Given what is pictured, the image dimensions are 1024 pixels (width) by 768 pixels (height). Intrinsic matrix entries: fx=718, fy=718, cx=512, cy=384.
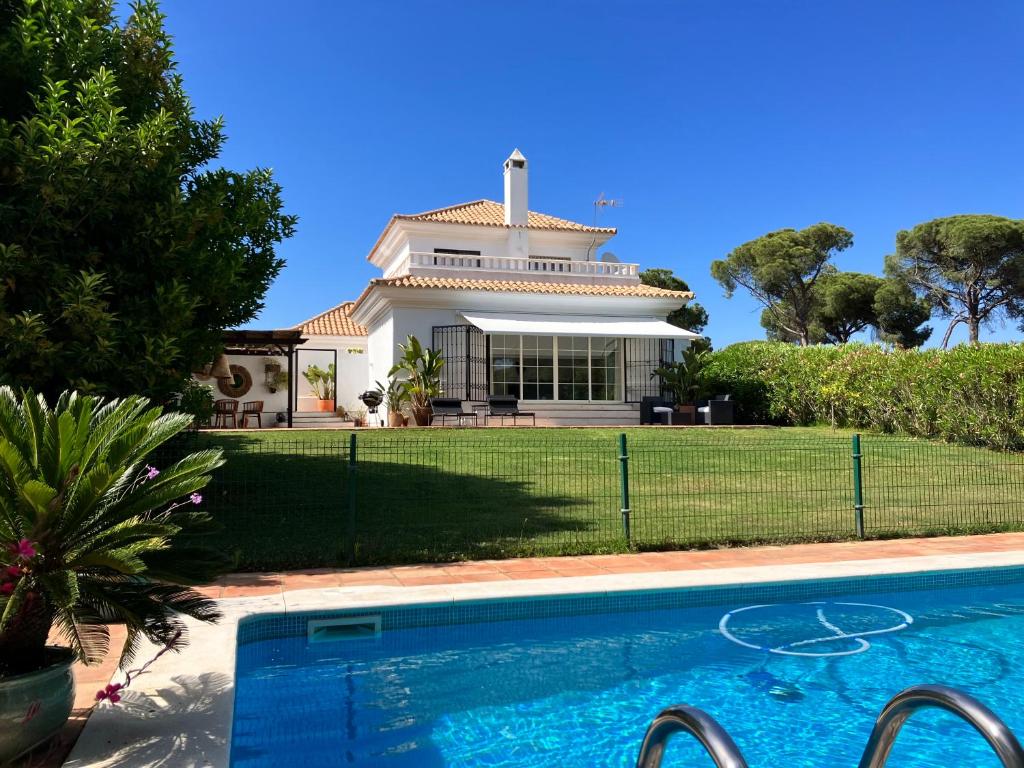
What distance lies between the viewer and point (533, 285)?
25.9 meters

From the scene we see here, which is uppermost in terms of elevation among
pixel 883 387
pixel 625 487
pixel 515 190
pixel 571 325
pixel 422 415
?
pixel 515 190

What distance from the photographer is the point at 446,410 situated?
847 inches

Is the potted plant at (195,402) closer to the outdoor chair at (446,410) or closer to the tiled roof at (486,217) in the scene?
the outdoor chair at (446,410)

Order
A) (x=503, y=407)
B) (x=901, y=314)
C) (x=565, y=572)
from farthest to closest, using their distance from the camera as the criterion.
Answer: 1. (x=901, y=314)
2. (x=503, y=407)
3. (x=565, y=572)

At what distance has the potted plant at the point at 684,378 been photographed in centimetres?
2447

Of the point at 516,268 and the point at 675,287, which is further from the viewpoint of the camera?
the point at 675,287

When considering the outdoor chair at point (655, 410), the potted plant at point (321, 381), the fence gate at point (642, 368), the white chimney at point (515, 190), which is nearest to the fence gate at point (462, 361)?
the outdoor chair at point (655, 410)

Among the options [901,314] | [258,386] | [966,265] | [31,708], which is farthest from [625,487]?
[901,314]

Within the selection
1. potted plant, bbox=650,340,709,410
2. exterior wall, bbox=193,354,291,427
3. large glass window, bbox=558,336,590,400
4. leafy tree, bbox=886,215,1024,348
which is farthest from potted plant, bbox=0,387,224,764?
leafy tree, bbox=886,215,1024,348

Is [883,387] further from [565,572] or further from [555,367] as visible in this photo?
[565,572]

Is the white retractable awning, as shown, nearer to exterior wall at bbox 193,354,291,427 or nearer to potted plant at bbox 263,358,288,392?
potted plant at bbox 263,358,288,392

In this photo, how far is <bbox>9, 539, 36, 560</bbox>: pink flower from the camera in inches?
129

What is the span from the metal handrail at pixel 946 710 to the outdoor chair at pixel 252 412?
23535 millimetres

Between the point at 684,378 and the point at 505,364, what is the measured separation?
6136 millimetres
